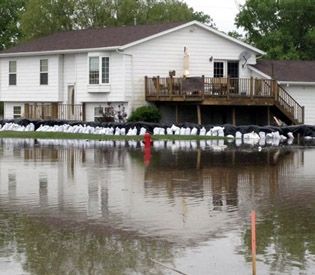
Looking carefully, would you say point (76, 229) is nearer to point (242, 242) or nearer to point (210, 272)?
point (242, 242)

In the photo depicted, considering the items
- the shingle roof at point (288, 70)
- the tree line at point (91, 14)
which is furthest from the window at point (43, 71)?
the tree line at point (91, 14)

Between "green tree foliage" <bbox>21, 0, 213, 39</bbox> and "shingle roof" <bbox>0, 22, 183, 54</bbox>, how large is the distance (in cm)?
1078

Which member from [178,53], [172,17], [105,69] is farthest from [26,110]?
[172,17]

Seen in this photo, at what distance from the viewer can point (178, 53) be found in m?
47.7

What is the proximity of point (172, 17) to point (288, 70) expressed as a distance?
1760 cm

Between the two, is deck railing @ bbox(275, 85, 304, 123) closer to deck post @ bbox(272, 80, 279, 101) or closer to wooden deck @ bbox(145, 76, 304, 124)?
wooden deck @ bbox(145, 76, 304, 124)

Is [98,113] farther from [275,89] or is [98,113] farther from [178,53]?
[275,89]

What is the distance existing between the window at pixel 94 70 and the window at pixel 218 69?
23.1 feet

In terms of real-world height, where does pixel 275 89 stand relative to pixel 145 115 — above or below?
above

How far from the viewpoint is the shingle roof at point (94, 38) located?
47062mm

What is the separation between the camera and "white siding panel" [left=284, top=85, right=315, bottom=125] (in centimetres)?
4950

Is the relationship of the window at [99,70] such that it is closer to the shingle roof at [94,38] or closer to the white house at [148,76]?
the white house at [148,76]

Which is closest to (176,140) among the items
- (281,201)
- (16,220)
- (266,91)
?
(266,91)

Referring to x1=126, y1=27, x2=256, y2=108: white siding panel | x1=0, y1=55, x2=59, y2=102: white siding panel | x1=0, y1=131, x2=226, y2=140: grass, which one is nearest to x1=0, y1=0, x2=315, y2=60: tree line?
x1=0, y1=55, x2=59, y2=102: white siding panel
